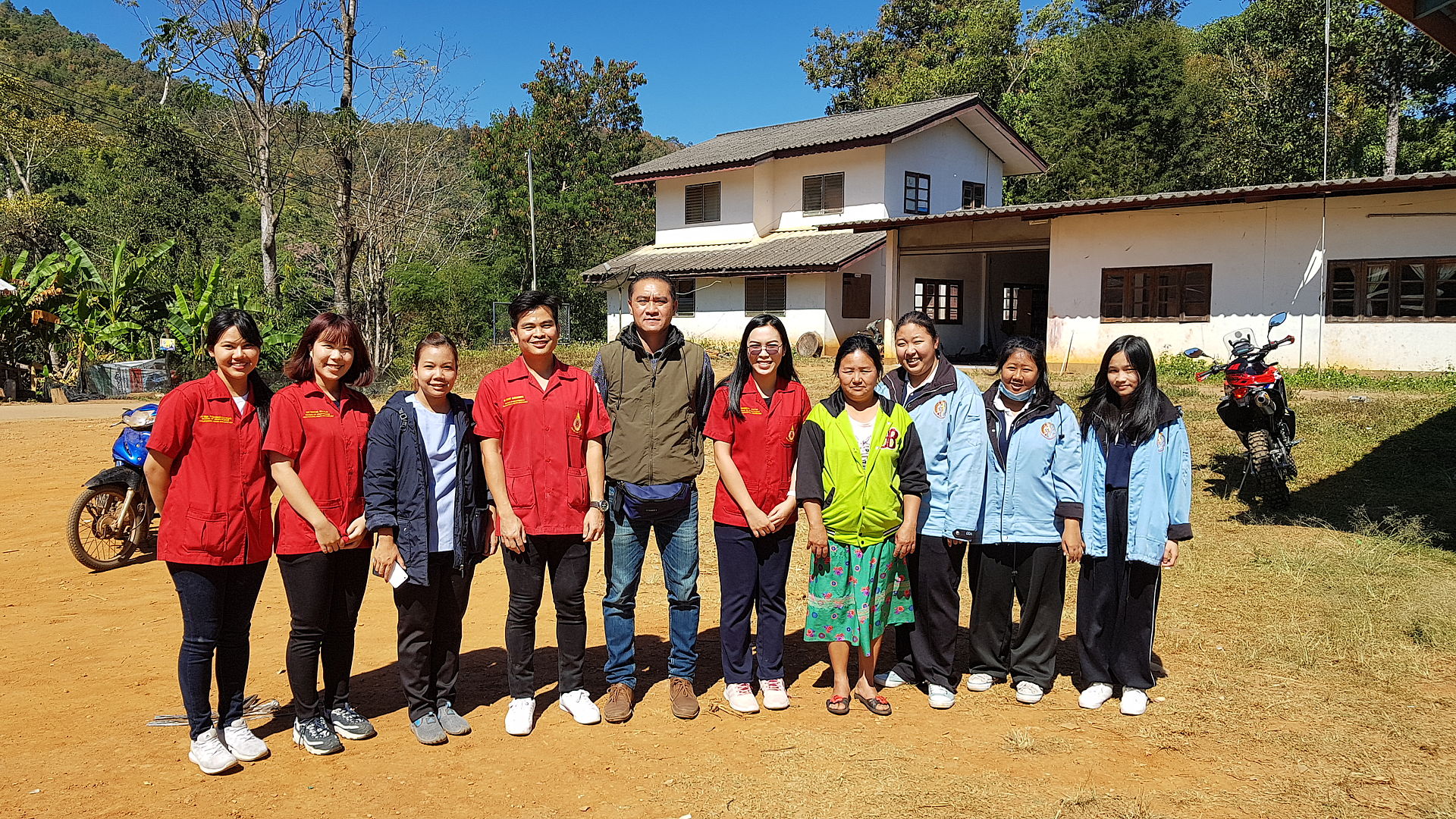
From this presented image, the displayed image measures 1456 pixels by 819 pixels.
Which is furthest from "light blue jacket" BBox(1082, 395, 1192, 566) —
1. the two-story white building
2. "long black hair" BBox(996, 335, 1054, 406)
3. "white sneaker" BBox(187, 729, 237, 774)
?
the two-story white building

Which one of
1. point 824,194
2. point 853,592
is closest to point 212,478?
point 853,592

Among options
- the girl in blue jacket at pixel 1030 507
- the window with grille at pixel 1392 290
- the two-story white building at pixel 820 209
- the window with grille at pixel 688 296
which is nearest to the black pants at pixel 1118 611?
the girl in blue jacket at pixel 1030 507

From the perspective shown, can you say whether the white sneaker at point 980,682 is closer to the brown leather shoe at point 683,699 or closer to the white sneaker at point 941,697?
the white sneaker at point 941,697

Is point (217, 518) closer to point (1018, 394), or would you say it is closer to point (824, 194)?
point (1018, 394)

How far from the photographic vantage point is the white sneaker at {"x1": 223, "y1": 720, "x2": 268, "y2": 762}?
3.76 metres

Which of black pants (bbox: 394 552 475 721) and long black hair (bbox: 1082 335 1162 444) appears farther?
long black hair (bbox: 1082 335 1162 444)

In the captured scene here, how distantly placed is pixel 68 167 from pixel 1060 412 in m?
43.3

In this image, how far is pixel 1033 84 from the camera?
33188 mm

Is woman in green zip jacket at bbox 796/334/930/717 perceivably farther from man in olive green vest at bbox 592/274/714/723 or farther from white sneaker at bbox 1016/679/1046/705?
white sneaker at bbox 1016/679/1046/705

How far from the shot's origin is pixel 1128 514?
4.34 m

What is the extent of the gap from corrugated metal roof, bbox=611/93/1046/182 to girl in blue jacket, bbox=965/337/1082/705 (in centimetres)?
1992

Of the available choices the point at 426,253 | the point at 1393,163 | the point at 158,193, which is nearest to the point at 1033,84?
the point at 1393,163

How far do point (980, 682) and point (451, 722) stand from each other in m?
2.43

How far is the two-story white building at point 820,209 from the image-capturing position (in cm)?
2431
